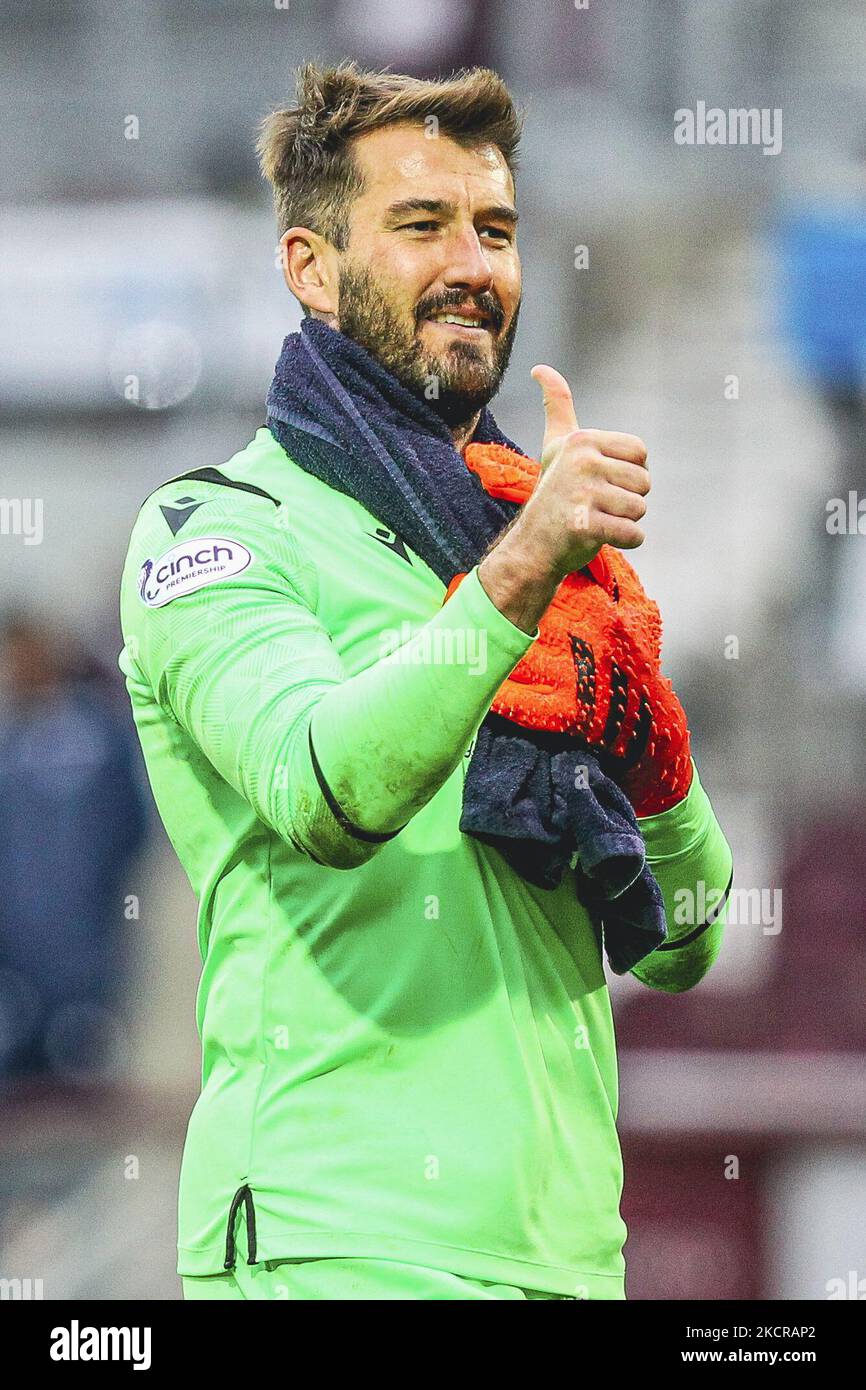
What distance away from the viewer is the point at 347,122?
2.54 meters

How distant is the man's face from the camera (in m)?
2.42

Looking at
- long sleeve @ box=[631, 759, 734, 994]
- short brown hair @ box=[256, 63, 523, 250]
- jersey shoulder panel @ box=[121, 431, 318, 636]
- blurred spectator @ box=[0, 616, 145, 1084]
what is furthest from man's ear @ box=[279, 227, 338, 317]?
blurred spectator @ box=[0, 616, 145, 1084]

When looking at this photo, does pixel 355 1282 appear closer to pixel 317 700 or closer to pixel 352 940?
pixel 352 940

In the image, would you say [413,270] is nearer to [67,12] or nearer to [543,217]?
[543,217]

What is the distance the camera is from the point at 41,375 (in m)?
7.24

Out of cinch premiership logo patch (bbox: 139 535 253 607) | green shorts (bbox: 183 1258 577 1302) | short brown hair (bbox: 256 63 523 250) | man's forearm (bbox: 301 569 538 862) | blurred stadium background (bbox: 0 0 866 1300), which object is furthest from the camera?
Result: blurred stadium background (bbox: 0 0 866 1300)

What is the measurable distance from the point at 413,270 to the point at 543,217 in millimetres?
5020

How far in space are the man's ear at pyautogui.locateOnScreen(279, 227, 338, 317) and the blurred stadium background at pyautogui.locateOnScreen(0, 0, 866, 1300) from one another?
303cm

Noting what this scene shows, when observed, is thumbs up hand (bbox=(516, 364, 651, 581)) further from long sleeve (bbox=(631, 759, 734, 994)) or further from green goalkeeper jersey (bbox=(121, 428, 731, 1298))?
long sleeve (bbox=(631, 759, 734, 994))

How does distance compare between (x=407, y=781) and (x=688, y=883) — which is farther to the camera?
(x=688, y=883)

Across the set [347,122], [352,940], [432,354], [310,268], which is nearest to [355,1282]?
[352,940]

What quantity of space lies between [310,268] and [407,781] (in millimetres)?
918

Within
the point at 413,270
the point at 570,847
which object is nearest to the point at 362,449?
the point at 413,270

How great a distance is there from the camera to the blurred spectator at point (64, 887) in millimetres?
5395
